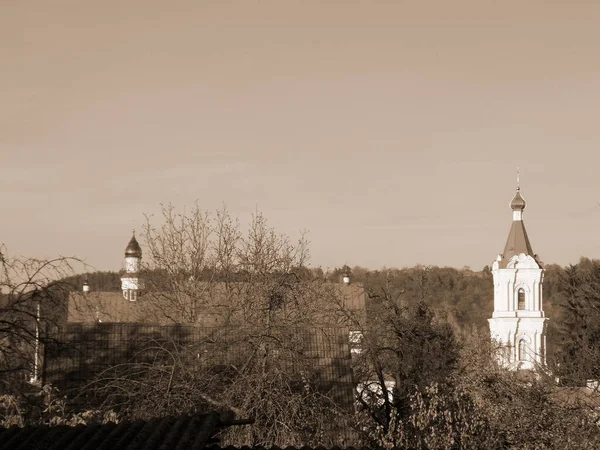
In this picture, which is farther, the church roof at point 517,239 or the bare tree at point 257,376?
the church roof at point 517,239

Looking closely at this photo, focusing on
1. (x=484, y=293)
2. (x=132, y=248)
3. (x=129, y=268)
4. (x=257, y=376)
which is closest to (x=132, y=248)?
(x=132, y=248)

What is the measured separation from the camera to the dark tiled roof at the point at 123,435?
806 centimetres

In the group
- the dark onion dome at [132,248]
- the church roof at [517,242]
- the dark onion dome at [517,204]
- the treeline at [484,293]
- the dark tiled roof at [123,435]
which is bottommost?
the dark tiled roof at [123,435]

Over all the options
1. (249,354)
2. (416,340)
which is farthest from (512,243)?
(249,354)

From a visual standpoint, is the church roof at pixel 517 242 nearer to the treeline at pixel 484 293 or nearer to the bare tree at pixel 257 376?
the treeline at pixel 484 293

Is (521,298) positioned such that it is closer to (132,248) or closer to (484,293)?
(484,293)

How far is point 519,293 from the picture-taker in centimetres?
7562

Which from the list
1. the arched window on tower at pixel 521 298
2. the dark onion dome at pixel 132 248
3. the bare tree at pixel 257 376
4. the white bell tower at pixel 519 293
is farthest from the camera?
the arched window on tower at pixel 521 298

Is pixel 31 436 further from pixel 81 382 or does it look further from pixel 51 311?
pixel 81 382

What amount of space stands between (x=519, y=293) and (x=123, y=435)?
230ft

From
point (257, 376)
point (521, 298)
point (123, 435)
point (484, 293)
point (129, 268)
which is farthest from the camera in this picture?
point (484, 293)

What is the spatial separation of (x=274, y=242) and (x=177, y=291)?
167 inches

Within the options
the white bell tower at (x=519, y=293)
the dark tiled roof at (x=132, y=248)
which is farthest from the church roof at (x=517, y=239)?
the dark tiled roof at (x=132, y=248)

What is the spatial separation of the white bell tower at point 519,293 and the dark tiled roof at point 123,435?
66.7m
